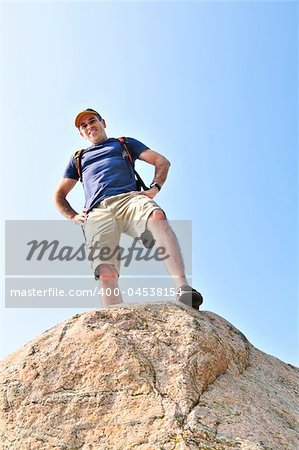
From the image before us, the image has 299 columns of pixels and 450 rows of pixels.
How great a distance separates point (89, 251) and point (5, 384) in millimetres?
2436

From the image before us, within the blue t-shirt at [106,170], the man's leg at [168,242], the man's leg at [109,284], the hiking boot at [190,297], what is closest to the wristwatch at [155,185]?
the blue t-shirt at [106,170]

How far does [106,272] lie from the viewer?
6.62 meters

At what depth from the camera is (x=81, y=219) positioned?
7277 millimetres

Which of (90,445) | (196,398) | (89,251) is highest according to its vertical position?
(89,251)

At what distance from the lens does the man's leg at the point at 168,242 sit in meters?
6.15

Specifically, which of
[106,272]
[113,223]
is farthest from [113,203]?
[106,272]

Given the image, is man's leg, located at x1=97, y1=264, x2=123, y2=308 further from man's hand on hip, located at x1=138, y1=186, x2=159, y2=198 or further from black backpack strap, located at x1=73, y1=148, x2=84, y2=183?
black backpack strap, located at x1=73, y1=148, x2=84, y2=183

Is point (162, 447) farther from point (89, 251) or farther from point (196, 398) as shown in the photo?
point (89, 251)

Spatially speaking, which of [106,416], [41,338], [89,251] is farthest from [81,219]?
[106,416]

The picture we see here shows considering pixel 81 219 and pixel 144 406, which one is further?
pixel 81 219

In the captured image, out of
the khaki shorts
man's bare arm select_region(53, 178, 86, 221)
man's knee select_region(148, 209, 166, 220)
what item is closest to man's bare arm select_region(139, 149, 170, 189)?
the khaki shorts

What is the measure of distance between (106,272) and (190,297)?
4.12 feet

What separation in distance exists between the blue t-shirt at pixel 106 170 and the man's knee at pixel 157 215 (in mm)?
720

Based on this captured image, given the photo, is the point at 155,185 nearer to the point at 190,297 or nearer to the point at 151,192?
the point at 151,192
